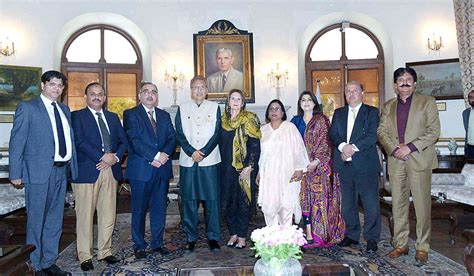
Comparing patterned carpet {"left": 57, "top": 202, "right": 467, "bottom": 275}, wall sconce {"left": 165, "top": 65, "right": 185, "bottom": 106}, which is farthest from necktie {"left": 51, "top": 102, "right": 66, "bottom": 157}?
wall sconce {"left": 165, "top": 65, "right": 185, "bottom": 106}

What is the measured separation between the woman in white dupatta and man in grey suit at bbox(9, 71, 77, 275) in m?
1.72

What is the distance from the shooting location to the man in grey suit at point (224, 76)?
27.7 ft

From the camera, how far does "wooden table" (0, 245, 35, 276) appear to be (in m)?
2.34

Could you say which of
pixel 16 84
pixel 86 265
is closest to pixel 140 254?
pixel 86 265

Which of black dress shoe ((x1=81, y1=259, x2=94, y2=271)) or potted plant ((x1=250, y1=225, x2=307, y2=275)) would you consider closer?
potted plant ((x1=250, y1=225, x2=307, y2=275))

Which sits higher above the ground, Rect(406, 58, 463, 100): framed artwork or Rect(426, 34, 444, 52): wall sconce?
Rect(426, 34, 444, 52): wall sconce

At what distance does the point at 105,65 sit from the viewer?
29.3 ft

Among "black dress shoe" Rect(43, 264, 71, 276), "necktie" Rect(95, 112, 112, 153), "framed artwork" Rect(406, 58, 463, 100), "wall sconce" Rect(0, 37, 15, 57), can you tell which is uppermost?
"wall sconce" Rect(0, 37, 15, 57)

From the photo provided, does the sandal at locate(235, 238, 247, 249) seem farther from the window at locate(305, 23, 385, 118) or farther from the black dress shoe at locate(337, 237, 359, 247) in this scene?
the window at locate(305, 23, 385, 118)

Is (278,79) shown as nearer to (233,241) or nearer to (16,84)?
(233,241)

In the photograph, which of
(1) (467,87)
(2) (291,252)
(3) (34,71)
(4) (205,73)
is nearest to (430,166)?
(2) (291,252)

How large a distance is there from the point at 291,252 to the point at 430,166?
209cm

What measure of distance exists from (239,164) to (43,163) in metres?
1.69

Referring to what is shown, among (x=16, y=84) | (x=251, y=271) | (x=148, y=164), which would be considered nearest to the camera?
(x=251, y=271)
